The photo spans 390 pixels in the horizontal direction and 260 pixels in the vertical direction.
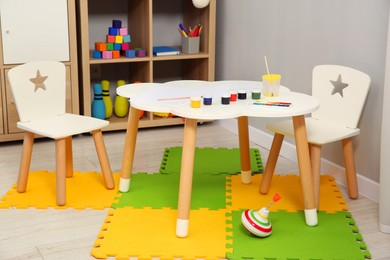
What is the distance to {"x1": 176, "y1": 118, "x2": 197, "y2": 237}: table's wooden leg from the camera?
209 cm

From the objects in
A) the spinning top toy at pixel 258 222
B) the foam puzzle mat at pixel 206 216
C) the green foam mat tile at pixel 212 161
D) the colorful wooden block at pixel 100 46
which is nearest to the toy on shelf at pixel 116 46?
the colorful wooden block at pixel 100 46

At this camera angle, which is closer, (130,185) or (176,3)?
(130,185)

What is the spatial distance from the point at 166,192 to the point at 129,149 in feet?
0.83

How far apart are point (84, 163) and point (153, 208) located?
0.72 metres

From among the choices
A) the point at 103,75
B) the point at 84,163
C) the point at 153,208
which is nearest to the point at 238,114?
the point at 153,208

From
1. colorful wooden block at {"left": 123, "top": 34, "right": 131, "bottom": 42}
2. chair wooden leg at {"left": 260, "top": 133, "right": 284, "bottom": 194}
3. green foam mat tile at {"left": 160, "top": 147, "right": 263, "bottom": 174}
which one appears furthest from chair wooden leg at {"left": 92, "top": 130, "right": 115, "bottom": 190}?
colorful wooden block at {"left": 123, "top": 34, "right": 131, "bottom": 42}

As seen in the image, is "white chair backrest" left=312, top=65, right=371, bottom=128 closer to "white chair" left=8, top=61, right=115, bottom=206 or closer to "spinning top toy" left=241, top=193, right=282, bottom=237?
"spinning top toy" left=241, top=193, right=282, bottom=237

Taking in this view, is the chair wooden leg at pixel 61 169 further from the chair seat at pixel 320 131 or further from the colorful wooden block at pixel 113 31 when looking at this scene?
the colorful wooden block at pixel 113 31

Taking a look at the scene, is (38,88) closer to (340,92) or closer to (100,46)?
(100,46)

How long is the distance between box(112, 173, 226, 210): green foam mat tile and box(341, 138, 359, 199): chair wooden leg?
0.55 meters

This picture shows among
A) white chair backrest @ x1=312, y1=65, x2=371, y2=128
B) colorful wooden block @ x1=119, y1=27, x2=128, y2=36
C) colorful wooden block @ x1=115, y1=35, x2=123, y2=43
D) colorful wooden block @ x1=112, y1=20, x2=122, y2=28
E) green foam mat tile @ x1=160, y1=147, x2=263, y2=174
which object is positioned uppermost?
colorful wooden block @ x1=112, y1=20, x2=122, y2=28

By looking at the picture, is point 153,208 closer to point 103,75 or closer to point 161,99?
point 161,99

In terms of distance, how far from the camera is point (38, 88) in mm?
2619

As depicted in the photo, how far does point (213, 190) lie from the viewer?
2633 mm
